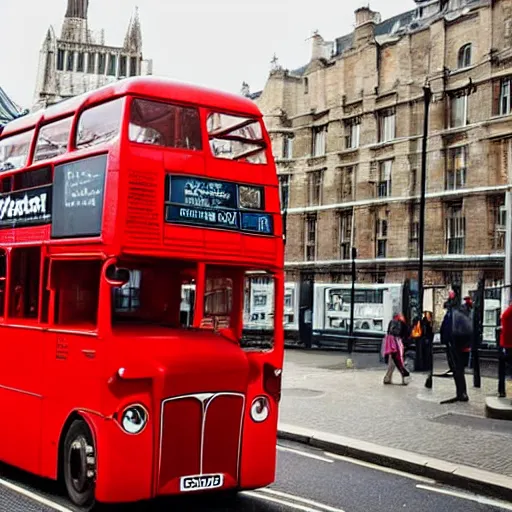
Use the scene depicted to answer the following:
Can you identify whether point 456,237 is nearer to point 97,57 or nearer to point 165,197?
point 165,197

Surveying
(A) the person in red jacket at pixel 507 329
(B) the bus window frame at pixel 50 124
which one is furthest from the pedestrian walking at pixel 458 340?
(B) the bus window frame at pixel 50 124

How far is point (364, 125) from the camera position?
34625mm

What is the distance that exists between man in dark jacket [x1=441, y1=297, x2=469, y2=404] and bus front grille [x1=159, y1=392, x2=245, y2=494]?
8.67m

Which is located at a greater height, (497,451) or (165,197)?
(165,197)

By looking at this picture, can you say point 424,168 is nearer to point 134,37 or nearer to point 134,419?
point 134,419

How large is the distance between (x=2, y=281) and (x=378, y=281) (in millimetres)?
25646

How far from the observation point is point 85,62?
129125mm

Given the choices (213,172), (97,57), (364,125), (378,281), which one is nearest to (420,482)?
(213,172)

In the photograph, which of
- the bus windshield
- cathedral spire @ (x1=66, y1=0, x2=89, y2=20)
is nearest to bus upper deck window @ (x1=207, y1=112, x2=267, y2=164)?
the bus windshield

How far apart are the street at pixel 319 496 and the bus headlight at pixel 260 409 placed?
36.6 inches

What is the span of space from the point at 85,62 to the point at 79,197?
422ft

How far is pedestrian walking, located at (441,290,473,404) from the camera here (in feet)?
48.9

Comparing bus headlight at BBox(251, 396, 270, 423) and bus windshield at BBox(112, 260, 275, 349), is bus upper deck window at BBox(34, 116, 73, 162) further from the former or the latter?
bus headlight at BBox(251, 396, 270, 423)

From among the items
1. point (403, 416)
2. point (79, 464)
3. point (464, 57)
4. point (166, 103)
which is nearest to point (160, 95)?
point (166, 103)
